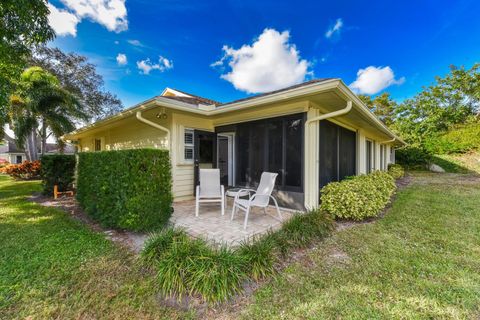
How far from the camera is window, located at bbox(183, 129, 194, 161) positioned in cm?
647

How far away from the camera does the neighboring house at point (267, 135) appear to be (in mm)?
4871

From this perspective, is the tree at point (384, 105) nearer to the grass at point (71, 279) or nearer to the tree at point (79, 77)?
the tree at point (79, 77)

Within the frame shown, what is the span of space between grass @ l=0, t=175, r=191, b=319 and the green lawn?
11 millimetres

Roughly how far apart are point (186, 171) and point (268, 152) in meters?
2.63

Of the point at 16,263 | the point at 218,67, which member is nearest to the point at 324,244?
the point at 16,263

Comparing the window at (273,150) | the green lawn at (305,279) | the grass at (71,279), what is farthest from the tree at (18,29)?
the window at (273,150)

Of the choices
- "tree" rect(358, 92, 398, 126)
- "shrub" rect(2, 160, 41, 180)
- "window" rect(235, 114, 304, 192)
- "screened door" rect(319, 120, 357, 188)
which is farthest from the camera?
"tree" rect(358, 92, 398, 126)

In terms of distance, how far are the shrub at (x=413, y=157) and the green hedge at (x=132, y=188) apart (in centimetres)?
2259

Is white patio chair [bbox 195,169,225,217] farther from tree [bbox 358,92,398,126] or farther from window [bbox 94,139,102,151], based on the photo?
tree [bbox 358,92,398,126]

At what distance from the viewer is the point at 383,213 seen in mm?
5312

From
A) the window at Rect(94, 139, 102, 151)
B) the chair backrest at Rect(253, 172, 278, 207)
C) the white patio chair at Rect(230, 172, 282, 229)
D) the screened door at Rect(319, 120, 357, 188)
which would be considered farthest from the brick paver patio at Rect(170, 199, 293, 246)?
the window at Rect(94, 139, 102, 151)

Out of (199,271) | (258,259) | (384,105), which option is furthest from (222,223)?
(384,105)

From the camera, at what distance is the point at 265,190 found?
443cm

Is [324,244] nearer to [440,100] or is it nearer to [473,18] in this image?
[473,18]
